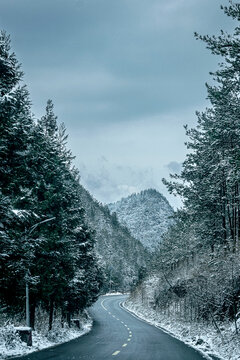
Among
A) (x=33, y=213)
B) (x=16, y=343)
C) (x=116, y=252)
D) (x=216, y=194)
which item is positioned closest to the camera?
(x=33, y=213)

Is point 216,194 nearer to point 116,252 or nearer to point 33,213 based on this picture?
point 33,213

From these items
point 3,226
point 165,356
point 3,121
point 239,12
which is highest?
point 239,12

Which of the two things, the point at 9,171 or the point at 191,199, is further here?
the point at 191,199

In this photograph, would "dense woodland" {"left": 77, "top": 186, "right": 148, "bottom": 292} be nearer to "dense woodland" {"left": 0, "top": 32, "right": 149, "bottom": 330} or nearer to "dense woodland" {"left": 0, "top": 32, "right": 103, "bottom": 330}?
"dense woodland" {"left": 0, "top": 32, "right": 149, "bottom": 330}

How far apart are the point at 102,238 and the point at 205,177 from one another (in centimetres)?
15482

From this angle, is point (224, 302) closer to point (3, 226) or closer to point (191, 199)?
point (191, 199)

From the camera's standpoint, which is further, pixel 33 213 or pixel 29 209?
pixel 29 209

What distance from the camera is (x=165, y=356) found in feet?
47.4

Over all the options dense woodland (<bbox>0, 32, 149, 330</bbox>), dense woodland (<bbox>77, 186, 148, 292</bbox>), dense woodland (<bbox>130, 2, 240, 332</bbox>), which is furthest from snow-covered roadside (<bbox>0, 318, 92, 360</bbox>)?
dense woodland (<bbox>77, 186, 148, 292</bbox>)

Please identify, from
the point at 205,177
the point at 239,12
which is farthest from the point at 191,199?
the point at 239,12

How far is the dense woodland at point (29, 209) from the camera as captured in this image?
582 inches

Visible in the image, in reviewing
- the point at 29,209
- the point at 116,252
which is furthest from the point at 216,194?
the point at 116,252

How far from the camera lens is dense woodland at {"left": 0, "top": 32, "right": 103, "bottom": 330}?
14789 millimetres

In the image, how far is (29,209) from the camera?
20.1m
